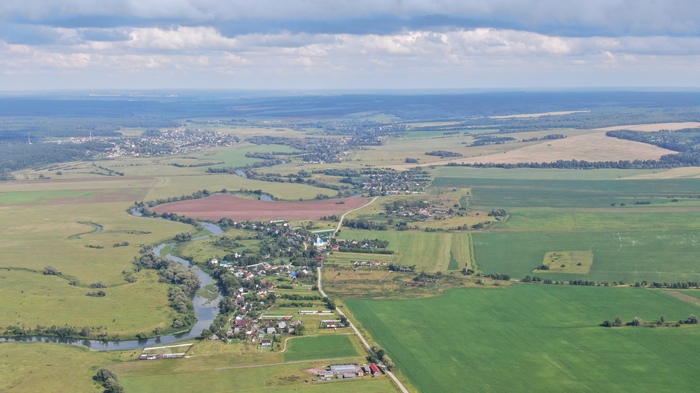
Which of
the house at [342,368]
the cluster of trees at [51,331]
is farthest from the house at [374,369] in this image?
the cluster of trees at [51,331]

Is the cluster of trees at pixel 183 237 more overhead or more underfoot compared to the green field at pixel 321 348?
more overhead

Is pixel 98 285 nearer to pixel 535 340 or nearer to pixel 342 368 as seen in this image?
pixel 342 368

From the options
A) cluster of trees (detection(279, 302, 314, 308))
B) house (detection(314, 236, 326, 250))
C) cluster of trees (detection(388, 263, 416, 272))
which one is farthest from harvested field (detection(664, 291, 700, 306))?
house (detection(314, 236, 326, 250))

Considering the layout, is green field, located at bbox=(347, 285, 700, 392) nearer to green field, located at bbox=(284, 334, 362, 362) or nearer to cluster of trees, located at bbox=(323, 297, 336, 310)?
cluster of trees, located at bbox=(323, 297, 336, 310)

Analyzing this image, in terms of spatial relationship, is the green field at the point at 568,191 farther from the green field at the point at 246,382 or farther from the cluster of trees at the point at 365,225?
the green field at the point at 246,382

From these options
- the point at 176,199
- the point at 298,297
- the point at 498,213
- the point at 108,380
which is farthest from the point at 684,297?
the point at 176,199
